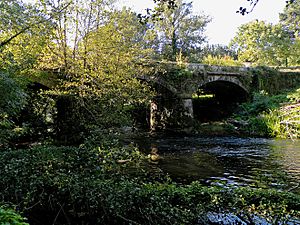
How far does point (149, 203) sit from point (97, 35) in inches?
253

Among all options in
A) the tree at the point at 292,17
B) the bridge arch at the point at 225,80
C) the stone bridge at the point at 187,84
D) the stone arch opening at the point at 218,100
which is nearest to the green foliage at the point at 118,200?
the stone bridge at the point at 187,84

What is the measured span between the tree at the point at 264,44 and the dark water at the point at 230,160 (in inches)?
A: 791

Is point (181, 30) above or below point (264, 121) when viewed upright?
above

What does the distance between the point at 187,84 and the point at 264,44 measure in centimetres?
1958

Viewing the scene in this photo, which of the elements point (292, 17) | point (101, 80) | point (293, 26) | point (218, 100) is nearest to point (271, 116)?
point (218, 100)

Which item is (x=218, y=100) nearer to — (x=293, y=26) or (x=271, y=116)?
(x=271, y=116)

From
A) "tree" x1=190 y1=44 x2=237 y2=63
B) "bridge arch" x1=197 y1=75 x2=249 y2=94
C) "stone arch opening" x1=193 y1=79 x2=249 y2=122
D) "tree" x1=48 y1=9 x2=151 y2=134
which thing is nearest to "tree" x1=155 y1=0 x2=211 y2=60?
"tree" x1=190 y1=44 x2=237 y2=63

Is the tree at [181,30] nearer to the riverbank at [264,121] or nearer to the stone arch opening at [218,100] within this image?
the stone arch opening at [218,100]

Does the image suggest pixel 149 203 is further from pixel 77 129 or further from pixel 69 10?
pixel 69 10

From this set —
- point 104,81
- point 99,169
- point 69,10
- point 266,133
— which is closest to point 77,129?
point 104,81

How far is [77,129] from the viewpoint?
30.7 ft

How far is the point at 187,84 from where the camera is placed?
54.9 feet

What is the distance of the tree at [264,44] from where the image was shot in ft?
103

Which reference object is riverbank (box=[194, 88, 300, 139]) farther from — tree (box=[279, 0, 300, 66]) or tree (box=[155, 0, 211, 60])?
tree (box=[155, 0, 211, 60])
